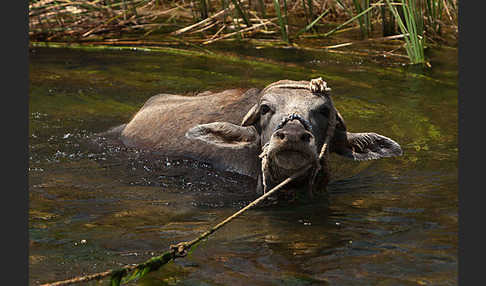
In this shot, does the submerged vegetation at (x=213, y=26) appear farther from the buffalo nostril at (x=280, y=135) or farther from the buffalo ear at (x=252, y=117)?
the buffalo nostril at (x=280, y=135)

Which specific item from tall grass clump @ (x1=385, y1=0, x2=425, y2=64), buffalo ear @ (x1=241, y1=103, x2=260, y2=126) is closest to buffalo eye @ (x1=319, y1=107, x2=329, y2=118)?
buffalo ear @ (x1=241, y1=103, x2=260, y2=126)

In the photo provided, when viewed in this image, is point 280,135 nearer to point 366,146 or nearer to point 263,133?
point 263,133

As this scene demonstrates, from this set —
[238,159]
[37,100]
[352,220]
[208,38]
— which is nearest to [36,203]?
[238,159]

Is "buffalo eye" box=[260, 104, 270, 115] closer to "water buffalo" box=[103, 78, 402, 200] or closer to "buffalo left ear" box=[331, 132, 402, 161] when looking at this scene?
"water buffalo" box=[103, 78, 402, 200]

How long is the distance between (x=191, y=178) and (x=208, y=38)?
5239mm

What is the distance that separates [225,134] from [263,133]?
40 cm

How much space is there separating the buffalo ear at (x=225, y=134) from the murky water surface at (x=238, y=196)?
334 millimetres

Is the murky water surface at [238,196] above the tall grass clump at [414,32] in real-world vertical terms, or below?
below

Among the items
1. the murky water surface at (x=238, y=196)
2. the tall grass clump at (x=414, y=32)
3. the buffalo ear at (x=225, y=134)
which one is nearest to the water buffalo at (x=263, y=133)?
the buffalo ear at (x=225, y=134)

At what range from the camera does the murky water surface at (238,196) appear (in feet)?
12.5

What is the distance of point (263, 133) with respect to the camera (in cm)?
509

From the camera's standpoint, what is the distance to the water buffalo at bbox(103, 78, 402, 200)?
4574 mm

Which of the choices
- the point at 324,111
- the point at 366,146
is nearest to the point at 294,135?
the point at 324,111

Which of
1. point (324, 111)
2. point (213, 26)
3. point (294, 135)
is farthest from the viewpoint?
point (213, 26)
